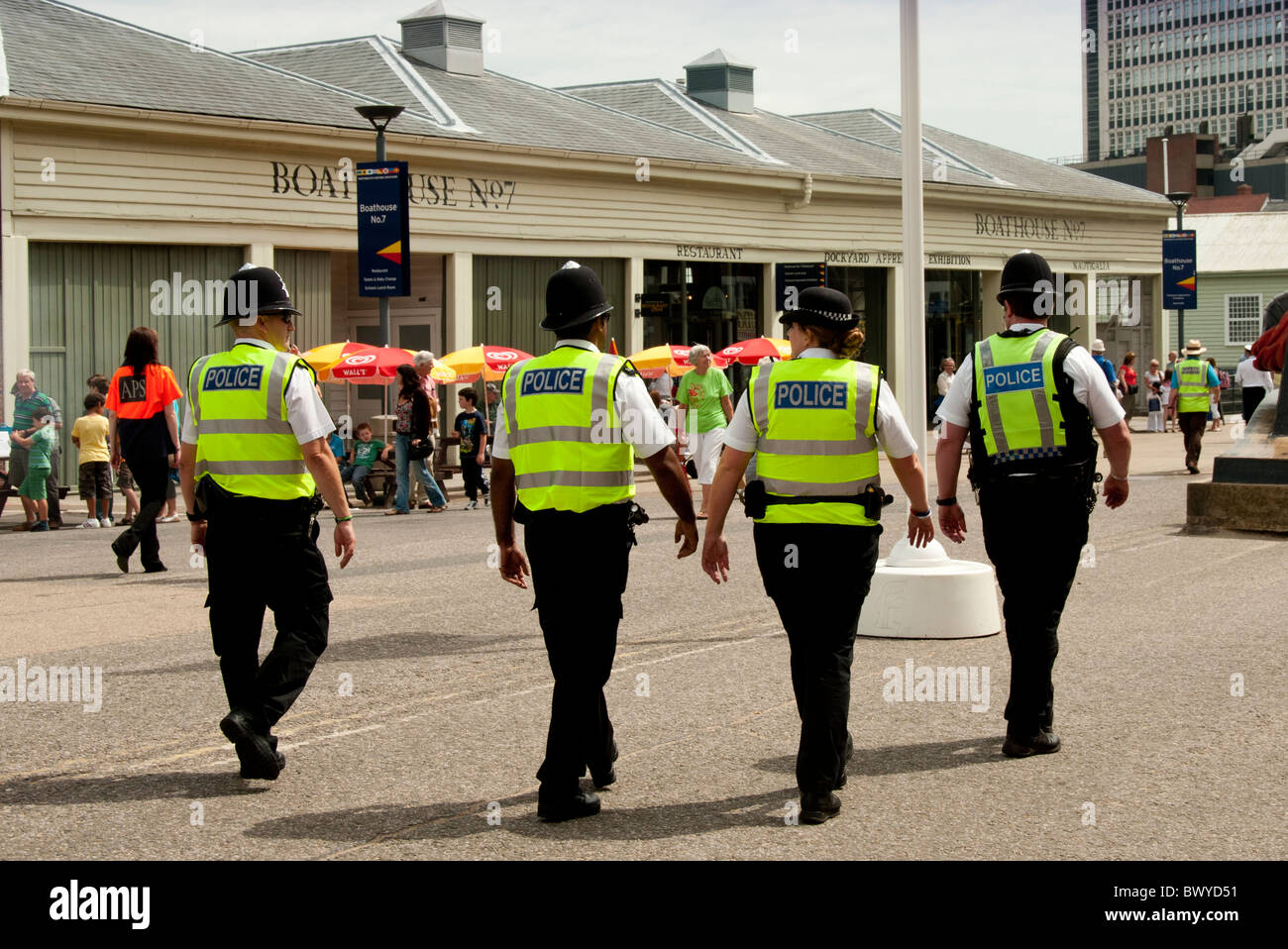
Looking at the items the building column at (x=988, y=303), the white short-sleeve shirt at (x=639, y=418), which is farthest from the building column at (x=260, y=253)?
the building column at (x=988, y=303)

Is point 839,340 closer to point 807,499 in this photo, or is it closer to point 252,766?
point 807,499

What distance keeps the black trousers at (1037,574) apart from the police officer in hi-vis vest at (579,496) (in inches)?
60.6

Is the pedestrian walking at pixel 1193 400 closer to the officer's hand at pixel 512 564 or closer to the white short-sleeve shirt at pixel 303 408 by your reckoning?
the officer's hand at pixel 512 564

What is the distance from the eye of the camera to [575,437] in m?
5.71

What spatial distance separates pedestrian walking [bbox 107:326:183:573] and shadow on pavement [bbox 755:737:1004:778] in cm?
757

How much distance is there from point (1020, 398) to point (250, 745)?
3294mm

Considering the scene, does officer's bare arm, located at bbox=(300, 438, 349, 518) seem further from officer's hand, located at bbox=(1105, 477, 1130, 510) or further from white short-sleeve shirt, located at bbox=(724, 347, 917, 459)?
officer's hand, located at bbox=(1105, 477, 1130, 510)

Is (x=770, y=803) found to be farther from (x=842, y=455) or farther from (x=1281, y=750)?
(x=1281, y=750)

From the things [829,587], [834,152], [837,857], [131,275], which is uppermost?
[834,152]

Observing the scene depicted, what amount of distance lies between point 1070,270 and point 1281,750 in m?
36.7

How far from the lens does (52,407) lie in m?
18.2

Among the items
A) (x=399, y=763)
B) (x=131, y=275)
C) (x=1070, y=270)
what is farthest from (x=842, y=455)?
(x=1070, y=270)

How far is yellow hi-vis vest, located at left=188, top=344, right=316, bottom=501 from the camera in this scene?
6.27 meters

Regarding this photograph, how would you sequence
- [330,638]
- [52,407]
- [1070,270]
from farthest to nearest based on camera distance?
[1070,270]
[52,407]
[330,638]
